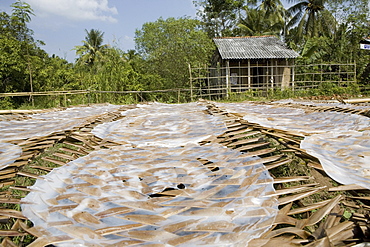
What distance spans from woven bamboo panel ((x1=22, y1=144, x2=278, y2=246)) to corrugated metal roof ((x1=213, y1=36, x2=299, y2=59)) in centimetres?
1015

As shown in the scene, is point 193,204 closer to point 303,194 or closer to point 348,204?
point 303,194

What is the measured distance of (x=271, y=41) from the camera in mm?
12867

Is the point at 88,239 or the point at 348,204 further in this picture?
the point at 348,204

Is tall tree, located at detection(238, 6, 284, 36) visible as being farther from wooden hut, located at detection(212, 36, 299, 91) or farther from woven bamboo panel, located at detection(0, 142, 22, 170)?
woven bamboo panel, located at detection(0, 142, 22, 170)

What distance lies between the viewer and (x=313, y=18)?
15.6m

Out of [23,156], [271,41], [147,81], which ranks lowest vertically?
[23,156]

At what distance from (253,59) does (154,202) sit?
11530 millimetres

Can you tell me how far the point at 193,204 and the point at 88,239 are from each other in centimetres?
33

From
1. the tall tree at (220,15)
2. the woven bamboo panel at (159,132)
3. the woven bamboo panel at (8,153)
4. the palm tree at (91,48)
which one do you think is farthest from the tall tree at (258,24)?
the woven bamboo panel at (8,153)

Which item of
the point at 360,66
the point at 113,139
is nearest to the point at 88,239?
the point at 113,139

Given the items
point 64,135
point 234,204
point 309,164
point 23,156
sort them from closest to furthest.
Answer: point 234,204
point 309,164
point 23,156
point 64,135

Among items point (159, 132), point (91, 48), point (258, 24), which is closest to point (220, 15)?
point (258, 24)

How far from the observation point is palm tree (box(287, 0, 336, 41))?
50.5ft

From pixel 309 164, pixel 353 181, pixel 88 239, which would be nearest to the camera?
pixel 88 239
